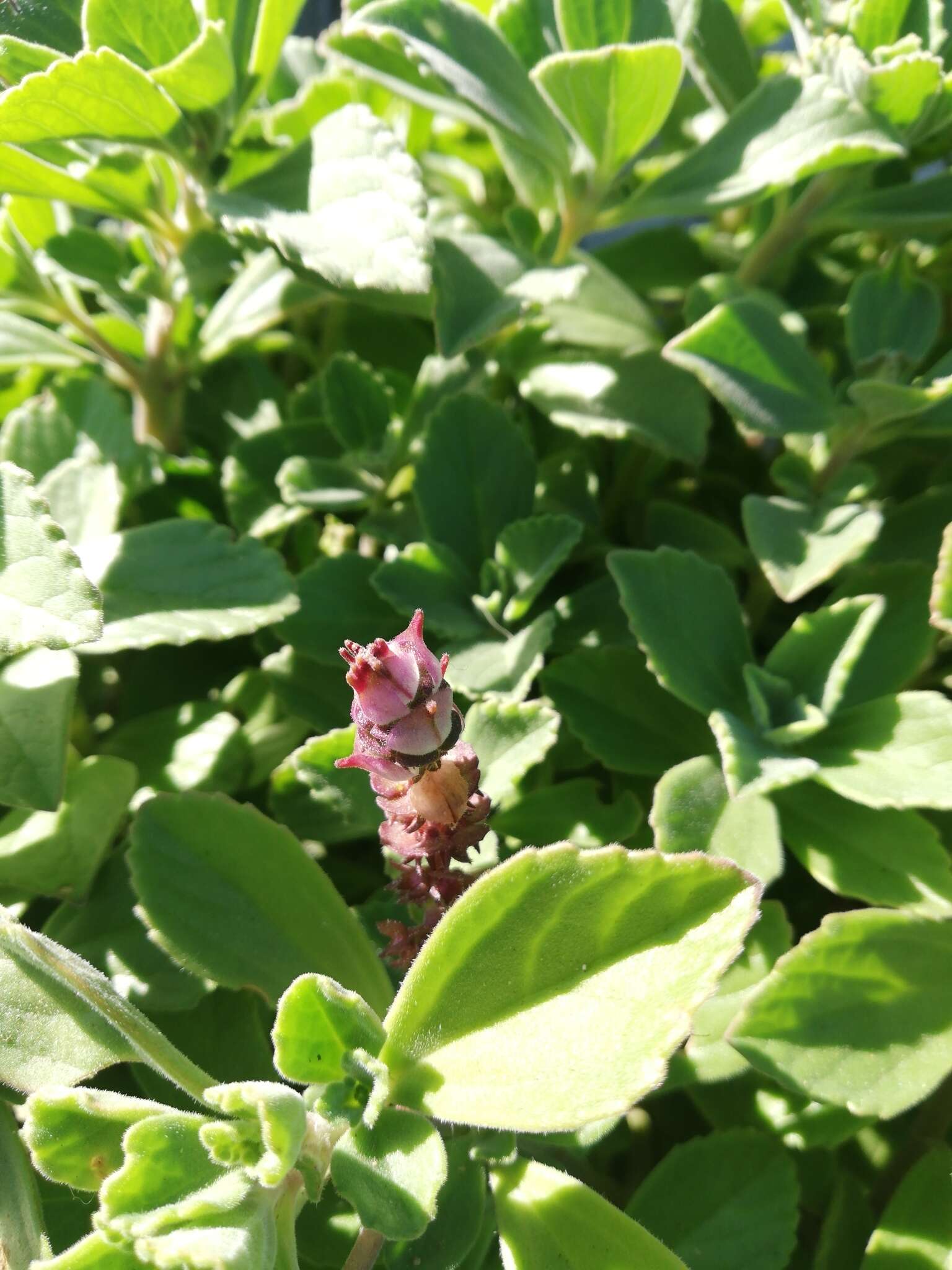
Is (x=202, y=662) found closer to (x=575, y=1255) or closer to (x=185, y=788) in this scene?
(x=185, y=788)

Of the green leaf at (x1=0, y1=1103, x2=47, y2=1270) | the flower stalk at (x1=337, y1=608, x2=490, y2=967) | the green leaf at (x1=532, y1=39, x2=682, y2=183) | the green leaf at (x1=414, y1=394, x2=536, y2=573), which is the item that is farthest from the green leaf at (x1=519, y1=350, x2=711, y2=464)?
the green leaf at (x1=0, y1=1103, x2=47, y2=1270)

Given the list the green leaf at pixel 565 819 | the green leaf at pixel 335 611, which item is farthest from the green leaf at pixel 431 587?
the green leaf at pixel 565 819

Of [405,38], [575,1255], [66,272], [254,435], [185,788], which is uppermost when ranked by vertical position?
[405,38]

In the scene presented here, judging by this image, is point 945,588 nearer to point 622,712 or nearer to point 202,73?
point 622,712

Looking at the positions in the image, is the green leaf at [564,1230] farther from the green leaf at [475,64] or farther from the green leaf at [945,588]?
the green leaf at [475,64]

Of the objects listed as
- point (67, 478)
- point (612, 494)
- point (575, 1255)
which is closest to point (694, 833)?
point (575, 1255)

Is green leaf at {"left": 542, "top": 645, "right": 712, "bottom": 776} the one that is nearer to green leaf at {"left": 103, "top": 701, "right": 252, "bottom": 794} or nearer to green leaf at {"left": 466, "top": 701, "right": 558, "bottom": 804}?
green leaf at {"left": 466, "top": 701, "right": 558, "bottom": 804}

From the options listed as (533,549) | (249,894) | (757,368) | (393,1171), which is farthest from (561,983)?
(757,368)
